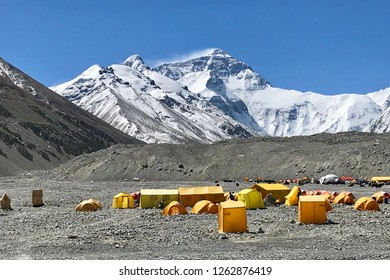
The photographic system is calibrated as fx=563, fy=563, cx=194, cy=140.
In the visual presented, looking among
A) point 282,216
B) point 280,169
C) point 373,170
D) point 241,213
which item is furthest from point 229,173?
point 241,213

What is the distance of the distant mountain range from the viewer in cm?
12300

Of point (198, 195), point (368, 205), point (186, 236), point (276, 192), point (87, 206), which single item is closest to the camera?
point (186, 236)

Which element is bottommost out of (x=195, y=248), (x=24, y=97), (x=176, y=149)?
(x=195, y=248)

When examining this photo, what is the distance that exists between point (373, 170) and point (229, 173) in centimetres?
1963

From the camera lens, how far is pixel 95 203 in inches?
1561

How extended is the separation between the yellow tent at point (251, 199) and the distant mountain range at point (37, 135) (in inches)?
2961

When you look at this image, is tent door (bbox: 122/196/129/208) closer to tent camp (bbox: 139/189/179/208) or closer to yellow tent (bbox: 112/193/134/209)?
yellow tent (bbox: 112/193/134/209)

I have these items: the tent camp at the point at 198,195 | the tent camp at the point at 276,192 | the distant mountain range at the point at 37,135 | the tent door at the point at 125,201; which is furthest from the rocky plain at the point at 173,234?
the distant mountain range at the point at 37,135

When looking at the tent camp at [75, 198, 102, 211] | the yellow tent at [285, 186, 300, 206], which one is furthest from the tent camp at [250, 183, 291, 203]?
the tent camp at [75, 198, 102, 211]

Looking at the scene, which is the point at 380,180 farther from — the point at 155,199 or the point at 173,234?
the point at 173,234

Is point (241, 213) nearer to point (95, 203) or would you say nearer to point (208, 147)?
point (95, 203)

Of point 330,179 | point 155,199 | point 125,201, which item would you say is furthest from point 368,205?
point 330,179

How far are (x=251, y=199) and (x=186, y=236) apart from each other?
45.2 feet

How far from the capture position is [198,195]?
40938 millimetres
